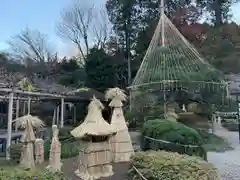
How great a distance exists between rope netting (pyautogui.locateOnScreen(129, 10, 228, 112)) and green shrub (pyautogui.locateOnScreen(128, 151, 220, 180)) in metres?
6.25

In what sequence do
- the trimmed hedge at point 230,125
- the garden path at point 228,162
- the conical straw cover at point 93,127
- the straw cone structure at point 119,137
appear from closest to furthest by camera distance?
the conical straw cover at point 93,127 < the garden path at point 228,162 < the straw cone structure at point 119,137 < the trimmed hedge at point 230,125

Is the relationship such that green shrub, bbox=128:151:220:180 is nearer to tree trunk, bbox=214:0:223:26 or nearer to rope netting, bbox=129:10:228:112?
rope netting, bbox=129:10:228:112

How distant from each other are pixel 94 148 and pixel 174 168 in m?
1.92

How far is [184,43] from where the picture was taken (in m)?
13.3

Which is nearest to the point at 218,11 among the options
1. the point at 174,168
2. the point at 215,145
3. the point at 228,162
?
the point at 215,145

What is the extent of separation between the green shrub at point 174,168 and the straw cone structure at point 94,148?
96 centimetres

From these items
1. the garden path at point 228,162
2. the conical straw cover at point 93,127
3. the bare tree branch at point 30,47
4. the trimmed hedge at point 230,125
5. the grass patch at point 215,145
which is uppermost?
the bare tree branch at point 30,47

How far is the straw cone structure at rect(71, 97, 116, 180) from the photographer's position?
6555 mm

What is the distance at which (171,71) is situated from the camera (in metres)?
12.2

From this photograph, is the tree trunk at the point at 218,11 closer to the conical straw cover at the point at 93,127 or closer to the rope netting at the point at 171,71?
the rope netting at the point at 171,71

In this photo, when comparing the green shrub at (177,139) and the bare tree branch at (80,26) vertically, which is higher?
the bare tree branch at (80,26)

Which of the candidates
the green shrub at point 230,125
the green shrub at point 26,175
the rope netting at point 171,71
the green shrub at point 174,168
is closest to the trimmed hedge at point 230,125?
the green shrub at point 230,125

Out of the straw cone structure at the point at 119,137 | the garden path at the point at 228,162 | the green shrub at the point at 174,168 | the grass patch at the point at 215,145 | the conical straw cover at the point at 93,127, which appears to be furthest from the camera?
the grass patch at the point at 215,145

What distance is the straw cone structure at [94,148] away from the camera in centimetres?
655
